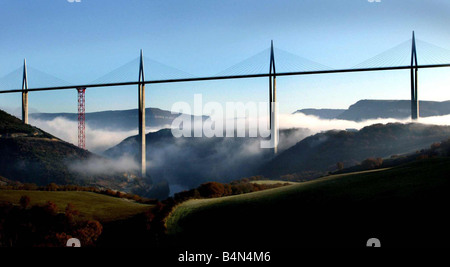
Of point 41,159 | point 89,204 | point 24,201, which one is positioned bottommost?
point 89,204

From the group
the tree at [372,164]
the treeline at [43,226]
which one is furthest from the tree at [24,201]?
the tree at [372,164]

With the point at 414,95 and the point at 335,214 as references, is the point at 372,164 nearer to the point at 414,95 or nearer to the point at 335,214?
the point at 414,95

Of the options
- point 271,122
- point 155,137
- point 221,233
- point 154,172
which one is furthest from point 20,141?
point 221,233

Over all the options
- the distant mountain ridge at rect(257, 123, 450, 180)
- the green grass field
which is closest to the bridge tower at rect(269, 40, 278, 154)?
the distant mountain ridge at rect(257, 123, 450, 180)

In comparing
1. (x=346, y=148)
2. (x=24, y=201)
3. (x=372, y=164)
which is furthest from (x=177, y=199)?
(x=346, y=148)

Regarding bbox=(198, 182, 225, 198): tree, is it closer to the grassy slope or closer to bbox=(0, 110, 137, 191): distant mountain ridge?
the grassy slope
